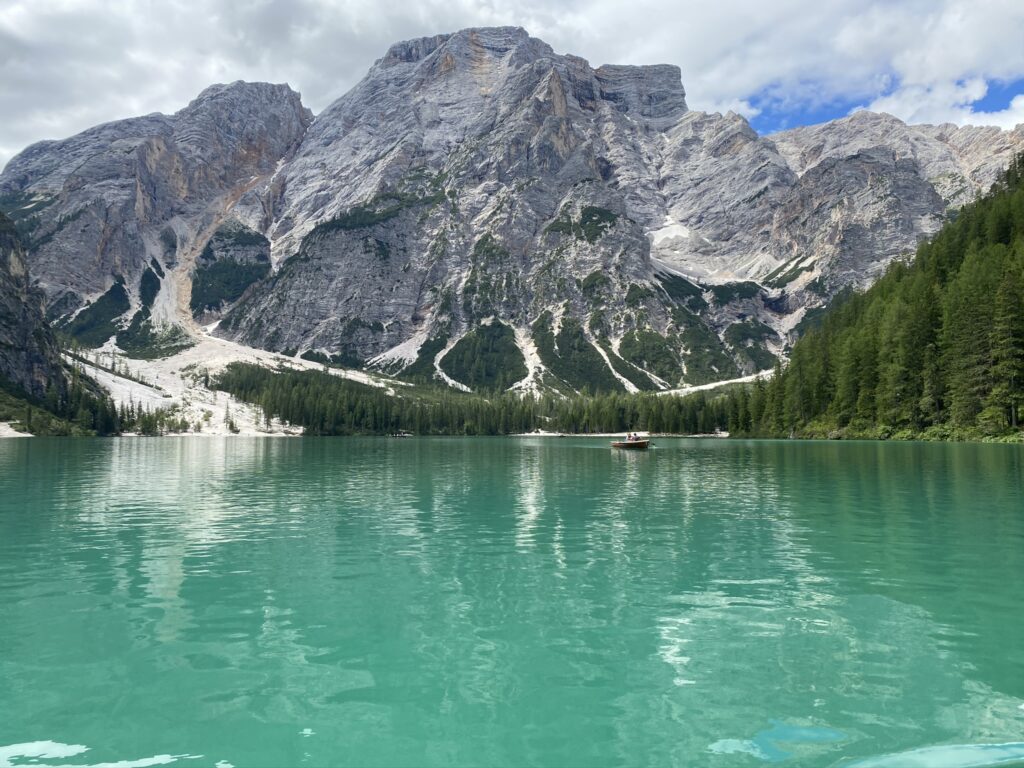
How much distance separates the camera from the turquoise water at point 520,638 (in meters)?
12.2

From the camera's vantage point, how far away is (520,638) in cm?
1812

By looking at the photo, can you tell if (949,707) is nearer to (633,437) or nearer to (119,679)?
(119,679)

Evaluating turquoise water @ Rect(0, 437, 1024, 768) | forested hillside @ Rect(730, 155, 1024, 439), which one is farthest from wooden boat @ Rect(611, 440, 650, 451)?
turquoise water @ Rect(0, 437, 1024, 768)

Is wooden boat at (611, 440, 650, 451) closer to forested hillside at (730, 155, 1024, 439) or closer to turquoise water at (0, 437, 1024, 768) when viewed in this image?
forested hillside at (730, 155, 1024, 439)

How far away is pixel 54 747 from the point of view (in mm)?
12062

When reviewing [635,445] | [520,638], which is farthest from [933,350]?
[520,638]

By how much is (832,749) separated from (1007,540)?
24687mm

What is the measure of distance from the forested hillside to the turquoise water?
8010 cm

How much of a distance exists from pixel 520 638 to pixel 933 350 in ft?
416

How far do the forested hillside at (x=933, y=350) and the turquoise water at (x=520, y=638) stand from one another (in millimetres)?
80099

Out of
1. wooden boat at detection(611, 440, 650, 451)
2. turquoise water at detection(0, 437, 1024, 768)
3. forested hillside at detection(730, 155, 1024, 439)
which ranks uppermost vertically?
forested hillside at detection(730, 155, 1024, 439)

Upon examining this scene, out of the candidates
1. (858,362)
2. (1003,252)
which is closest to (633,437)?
(858,362)

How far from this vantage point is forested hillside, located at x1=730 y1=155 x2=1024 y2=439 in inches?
4033

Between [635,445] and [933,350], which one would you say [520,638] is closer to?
[635,445]
